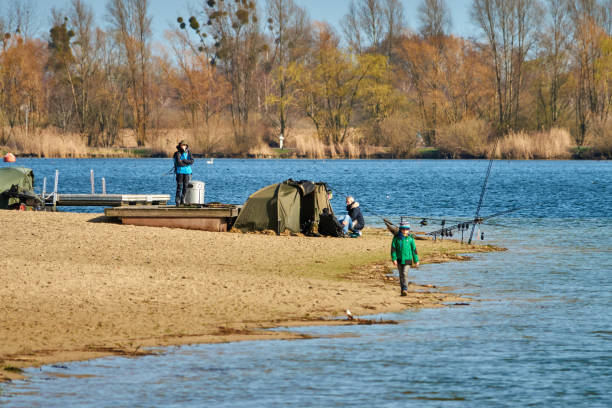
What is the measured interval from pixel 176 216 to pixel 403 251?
35.6 ft

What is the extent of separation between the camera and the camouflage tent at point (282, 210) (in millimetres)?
25125

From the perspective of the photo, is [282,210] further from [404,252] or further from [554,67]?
[554,67]

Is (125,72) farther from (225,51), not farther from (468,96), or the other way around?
(468,96)

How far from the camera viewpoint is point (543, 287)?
1775cm

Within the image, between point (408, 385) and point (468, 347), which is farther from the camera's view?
point (468, 347)

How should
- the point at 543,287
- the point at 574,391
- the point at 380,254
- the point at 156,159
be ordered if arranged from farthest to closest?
the point at 156,159 < the point at 380,254 < the point at 543,287 < the point at 574,391

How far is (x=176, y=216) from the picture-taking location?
2500 centimetres

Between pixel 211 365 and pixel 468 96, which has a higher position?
pixel 468 96

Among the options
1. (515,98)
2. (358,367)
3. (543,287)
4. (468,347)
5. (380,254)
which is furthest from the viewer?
(515,98)

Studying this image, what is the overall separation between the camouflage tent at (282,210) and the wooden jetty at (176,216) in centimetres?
48

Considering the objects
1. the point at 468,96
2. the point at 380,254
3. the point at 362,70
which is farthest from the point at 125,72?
the point at 380,254

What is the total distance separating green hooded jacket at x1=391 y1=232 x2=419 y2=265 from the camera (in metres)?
15.4

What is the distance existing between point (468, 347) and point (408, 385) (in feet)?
6.72

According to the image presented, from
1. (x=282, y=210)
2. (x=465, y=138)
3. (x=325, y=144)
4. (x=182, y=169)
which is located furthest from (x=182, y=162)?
(x=325, y=144)
